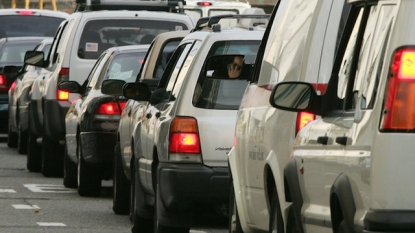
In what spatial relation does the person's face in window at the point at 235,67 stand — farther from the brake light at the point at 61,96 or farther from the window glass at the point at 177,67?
the brake light at the point at 61,96

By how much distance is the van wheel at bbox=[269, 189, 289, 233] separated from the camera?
23.2 feet

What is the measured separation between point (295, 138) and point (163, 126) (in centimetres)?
355

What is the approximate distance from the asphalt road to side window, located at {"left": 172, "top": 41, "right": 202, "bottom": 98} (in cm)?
159

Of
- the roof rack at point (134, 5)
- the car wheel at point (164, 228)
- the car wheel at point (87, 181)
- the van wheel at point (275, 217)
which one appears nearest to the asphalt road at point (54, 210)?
the car wheel at point (87, 181)

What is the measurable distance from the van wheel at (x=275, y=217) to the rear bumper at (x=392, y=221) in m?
2.10

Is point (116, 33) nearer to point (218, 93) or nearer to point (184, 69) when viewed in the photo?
point (184, 69)

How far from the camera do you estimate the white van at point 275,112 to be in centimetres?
692

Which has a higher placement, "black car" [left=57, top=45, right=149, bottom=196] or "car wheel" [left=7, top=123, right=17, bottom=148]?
"black car" [left=57, top=45, right=149, bottom=196]

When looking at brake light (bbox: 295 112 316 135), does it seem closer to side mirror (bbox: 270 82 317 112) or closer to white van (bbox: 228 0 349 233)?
white van (bbox: 228 0 349 233)

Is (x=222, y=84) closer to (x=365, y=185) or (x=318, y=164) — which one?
(x=318, y=164)

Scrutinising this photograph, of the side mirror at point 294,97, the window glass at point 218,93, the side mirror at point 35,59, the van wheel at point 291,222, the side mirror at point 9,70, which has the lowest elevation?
the side mirror at point 9,70

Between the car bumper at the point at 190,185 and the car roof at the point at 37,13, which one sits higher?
the car roof at the point at 37,13

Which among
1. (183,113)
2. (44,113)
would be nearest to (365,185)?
(183,113)

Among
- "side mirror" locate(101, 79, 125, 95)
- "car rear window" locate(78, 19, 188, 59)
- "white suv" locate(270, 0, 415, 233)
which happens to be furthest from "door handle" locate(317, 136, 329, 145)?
"car rear window" locate(78, 19, 188, 59)
